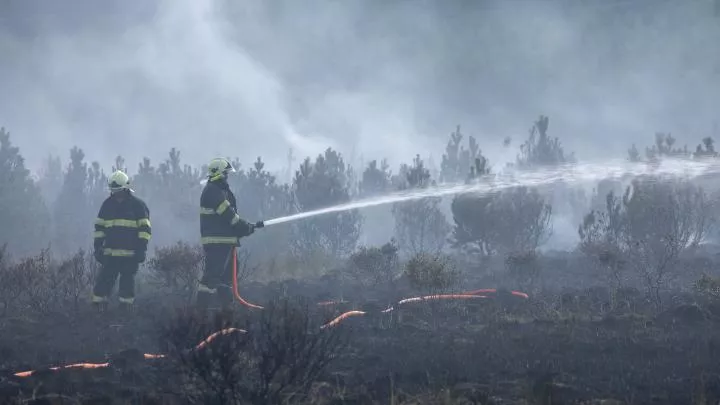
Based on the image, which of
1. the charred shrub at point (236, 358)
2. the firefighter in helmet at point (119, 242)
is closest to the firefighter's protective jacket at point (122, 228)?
the firefighter in helmet at point (119, 242)

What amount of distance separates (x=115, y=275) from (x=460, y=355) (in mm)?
6158

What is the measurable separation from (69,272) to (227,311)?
747 cm

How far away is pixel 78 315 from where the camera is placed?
942cm

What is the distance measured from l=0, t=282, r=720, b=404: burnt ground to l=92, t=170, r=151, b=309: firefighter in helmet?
1.45 ft

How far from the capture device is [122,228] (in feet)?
33.0

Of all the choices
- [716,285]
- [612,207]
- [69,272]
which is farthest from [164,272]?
[612,207]

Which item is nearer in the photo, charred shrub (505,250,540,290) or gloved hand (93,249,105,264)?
gloved hand (93,249,105,264)

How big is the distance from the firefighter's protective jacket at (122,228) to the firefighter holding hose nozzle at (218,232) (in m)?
1.02

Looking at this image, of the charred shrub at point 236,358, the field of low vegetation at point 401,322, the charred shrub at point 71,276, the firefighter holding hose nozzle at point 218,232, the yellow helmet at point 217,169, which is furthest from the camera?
the charred shrub at point 71,276

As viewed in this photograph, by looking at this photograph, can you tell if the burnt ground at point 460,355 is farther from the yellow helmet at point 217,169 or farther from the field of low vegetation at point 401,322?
the yellow helmet at point 217,169

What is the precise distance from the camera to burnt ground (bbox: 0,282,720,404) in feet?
16.7

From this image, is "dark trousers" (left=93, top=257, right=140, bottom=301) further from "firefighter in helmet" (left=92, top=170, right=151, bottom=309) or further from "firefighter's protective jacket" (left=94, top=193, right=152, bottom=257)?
"firefighter's protective jacket" (left=94, top=193, right=152, bottom=257)

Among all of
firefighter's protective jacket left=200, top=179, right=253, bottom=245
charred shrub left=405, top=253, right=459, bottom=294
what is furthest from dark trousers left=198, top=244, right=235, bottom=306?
charred shrub left=405, top=253, right=459, bottom=294

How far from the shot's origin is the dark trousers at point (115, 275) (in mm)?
9953
